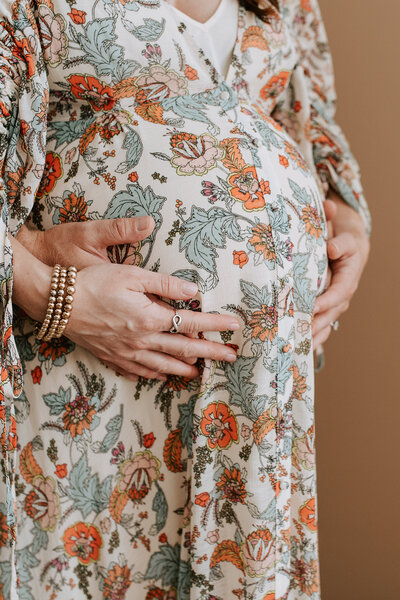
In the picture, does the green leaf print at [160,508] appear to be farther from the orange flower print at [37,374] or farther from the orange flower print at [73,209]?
the orange flower print at [73,209]

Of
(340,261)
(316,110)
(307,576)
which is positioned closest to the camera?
(307,576)

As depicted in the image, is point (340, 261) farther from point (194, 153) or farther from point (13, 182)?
point (13, 182)

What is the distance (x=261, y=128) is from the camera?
2.91 ft

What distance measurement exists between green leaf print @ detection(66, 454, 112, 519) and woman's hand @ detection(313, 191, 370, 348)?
0.42 m

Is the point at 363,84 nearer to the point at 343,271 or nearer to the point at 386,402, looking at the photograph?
the point at 343,271

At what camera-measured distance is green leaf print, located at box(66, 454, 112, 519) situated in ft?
2.84

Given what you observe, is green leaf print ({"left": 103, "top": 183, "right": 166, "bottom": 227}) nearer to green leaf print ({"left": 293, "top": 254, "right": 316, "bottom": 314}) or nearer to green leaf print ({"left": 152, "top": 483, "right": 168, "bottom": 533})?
green leaf print ({"left": 293, "top": 254, "right": 316, "bottom": 314})

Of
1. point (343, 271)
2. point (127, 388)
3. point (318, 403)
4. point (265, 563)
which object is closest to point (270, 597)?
point (265, 563)

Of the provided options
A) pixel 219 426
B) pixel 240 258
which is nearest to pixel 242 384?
pixel 219 426

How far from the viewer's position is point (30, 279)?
75 cm

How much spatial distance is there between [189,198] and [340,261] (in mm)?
377

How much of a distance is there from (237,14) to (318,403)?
3.00 feet

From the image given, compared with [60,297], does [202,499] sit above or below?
below

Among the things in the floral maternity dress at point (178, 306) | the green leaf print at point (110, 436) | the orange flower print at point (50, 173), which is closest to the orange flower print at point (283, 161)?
the floral maternity dress at point (178, 306)
